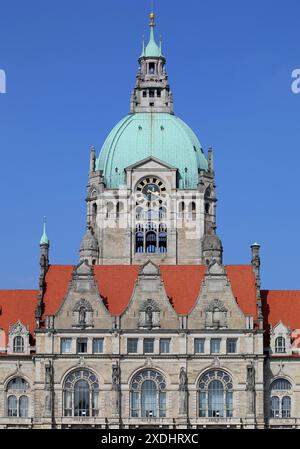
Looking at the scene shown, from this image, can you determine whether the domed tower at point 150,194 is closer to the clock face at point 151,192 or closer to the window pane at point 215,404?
the clock face at point 151,192

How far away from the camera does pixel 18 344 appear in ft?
325

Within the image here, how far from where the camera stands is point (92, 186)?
12294 cm

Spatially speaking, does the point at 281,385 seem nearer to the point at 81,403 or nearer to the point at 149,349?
the point at 149,349

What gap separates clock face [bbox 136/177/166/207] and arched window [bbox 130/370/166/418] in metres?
27.2

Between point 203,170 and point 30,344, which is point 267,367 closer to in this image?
point 30,344

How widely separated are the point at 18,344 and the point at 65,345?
3.85m

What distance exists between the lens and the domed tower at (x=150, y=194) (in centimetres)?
11988

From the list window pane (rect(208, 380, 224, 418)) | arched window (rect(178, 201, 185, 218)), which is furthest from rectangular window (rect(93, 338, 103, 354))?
arched window (rect(178, 201, 185, 218))

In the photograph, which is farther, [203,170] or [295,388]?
[203,170]

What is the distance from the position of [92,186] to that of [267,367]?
31.6m

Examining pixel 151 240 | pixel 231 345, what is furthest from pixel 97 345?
pixel 151 240
